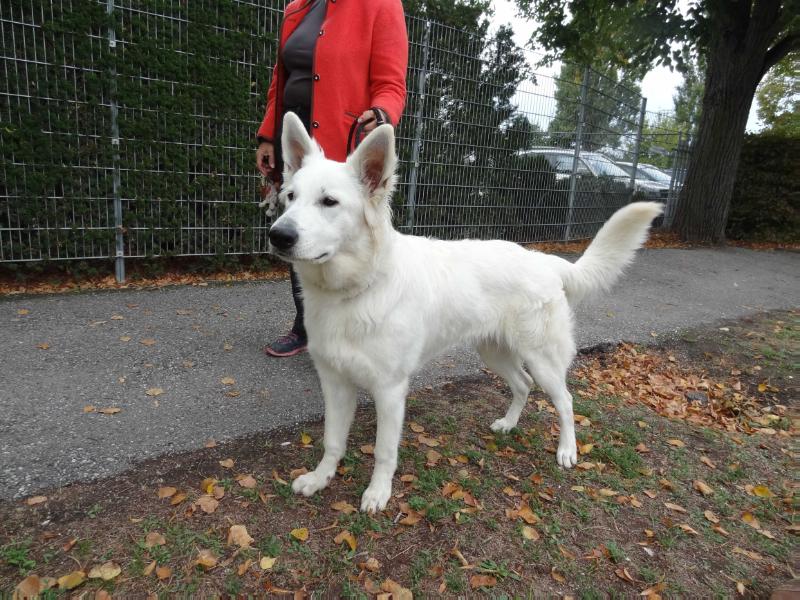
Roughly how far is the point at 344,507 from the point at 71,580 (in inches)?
44.6

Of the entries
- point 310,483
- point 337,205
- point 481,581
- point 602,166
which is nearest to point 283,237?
point 337,205

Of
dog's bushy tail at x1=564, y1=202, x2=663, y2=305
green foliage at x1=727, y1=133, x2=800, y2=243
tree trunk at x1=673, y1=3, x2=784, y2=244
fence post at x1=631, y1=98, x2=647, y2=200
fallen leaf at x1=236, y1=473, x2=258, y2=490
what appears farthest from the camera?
green foliage at x1=727, y1=133, x2=800, y2=243

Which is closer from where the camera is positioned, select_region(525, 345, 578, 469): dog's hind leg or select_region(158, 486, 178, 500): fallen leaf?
select_region(158, 486, 178, 500): fallen leaf

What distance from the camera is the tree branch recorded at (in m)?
10.2

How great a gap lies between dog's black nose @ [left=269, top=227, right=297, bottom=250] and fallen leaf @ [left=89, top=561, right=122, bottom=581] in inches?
56.5

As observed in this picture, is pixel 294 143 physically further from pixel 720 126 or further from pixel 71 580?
pixel 720 126

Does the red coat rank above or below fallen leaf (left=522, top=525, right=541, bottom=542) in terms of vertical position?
above

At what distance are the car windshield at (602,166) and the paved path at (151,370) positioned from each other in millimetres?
4741

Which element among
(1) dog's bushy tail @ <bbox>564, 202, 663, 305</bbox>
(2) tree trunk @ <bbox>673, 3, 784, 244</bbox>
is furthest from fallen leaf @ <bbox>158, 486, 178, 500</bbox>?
(2) tree trunk @ <bbox>673, 3, 784, 244</bbox>

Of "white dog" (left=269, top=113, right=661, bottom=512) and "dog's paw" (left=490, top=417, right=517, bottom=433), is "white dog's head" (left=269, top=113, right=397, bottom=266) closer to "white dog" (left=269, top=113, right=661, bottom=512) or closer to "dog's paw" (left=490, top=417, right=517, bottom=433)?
"white dog" (left=269, top=113, right=661, bottom=512)

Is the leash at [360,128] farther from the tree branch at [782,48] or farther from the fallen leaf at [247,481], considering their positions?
the tree branch at [782,48]

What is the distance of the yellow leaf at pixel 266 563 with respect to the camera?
2002mm

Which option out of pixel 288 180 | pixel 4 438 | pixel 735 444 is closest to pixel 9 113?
pixel 4 438

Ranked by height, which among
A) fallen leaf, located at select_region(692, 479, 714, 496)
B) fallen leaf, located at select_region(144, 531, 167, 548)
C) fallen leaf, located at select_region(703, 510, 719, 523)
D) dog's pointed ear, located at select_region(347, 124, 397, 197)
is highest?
dog's pointed ear, located at select_region(347, 124, 397, 197)
